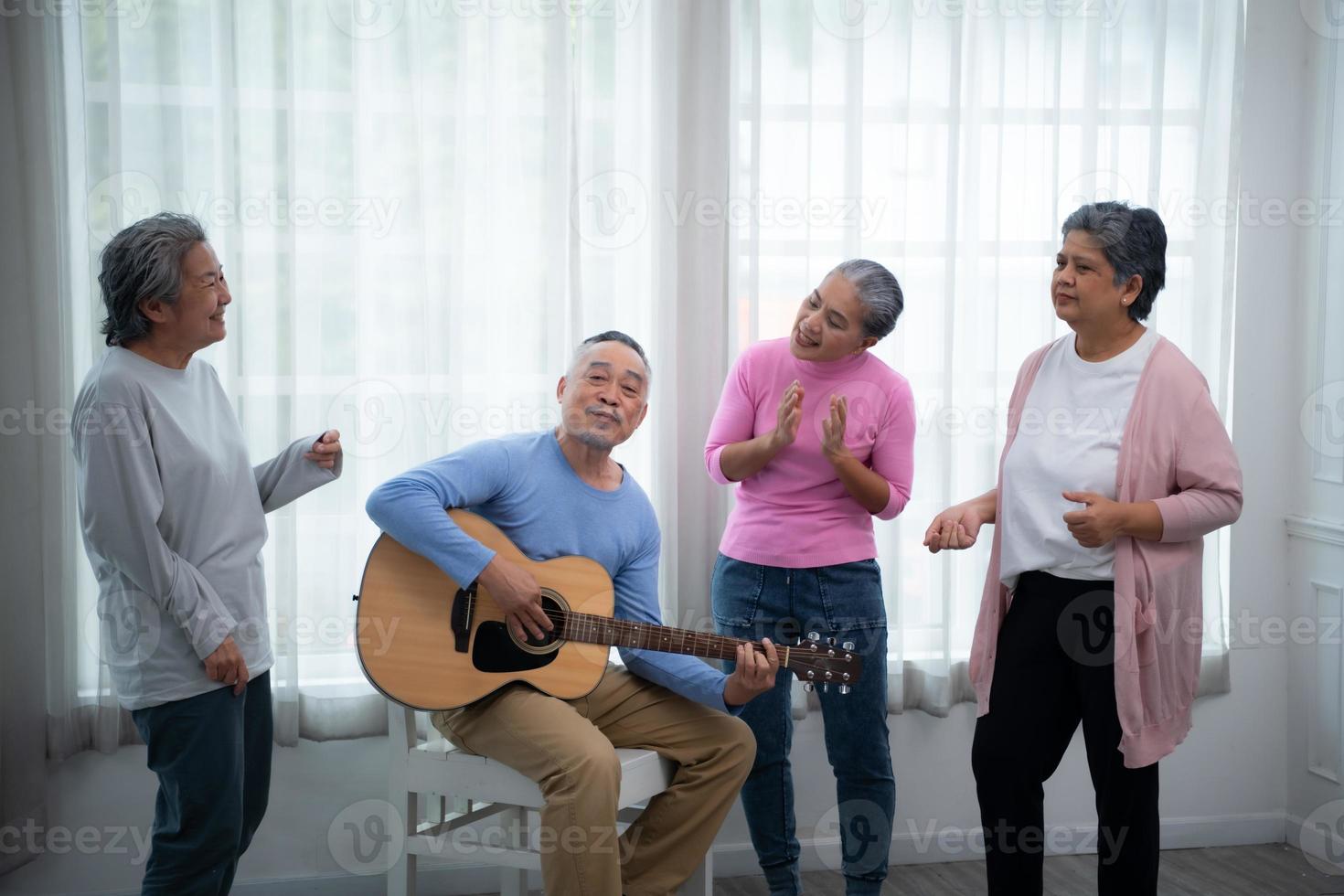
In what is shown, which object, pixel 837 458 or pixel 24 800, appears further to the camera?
pixel 24 800

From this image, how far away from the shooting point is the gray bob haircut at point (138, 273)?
199 centimetres

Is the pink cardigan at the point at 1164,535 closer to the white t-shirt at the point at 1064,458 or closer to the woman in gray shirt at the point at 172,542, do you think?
the white t-shirt at the point at 1064,458

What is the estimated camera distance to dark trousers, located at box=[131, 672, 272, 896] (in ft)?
6.54

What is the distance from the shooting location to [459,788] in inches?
91.8

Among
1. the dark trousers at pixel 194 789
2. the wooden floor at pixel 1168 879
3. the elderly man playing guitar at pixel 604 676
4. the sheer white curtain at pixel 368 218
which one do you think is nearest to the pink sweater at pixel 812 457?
Answer: the elderly man playing guitar at pixel 604 676

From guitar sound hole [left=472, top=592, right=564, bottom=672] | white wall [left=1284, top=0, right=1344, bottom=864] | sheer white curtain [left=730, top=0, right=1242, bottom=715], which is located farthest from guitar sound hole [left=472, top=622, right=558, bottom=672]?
white wall [left=1284, top=0, right=1344, bottom=864]

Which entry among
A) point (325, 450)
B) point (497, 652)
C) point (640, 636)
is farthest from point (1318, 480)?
point (325, 450)

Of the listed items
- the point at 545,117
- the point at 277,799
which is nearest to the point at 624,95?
the point at 545,117

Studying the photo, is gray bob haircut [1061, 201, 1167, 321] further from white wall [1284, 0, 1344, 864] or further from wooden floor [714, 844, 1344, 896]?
wooden floor [714, 844, 1344, 896]

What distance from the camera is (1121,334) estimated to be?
2240 mm

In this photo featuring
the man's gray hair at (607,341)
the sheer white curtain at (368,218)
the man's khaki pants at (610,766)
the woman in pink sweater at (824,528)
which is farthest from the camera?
the sheer white curtain at (368,218)

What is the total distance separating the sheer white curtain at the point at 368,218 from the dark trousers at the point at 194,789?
0.83 m

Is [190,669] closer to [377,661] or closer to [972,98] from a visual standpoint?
[377,661]

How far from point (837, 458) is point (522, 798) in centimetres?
98
